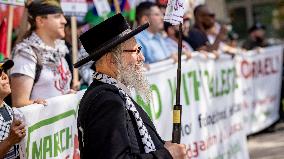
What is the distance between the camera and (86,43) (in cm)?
370

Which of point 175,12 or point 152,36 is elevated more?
point 175,12

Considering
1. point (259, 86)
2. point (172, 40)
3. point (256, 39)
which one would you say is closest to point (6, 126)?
point (172, 40)

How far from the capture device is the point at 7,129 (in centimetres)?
443

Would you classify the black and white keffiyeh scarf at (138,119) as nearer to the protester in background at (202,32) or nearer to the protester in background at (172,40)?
the protester in background at (172,40)

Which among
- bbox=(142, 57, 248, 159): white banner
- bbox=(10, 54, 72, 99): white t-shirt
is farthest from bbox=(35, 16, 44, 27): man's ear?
bbox=(142, 57, 248, 159): white banner

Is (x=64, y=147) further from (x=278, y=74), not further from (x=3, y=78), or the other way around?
(x=278, y=74)

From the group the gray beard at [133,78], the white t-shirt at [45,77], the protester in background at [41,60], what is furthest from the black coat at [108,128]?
the white t-shirt at [45,77]

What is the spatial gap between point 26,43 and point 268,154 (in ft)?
16.2

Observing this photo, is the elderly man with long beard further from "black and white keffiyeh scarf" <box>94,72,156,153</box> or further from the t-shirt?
the t-shirt

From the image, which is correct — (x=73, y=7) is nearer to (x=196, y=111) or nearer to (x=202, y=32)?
(x=196, y=111)

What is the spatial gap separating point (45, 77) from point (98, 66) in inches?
83.7

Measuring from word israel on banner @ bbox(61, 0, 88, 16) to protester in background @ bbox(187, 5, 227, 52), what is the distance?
186 centimetres

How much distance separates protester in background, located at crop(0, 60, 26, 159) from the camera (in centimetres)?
425

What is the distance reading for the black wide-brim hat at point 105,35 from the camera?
3623mm
